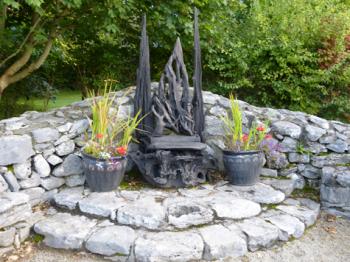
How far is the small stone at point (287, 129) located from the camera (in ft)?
12.1

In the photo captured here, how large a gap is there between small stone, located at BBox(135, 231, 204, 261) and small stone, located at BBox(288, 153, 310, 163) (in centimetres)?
159

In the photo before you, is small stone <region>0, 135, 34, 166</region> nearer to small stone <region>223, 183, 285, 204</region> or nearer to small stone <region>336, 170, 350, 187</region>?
small stone <region>223, 183, 285, 204</region>

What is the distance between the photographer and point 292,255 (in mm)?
2598

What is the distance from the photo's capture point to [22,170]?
9.77 feet

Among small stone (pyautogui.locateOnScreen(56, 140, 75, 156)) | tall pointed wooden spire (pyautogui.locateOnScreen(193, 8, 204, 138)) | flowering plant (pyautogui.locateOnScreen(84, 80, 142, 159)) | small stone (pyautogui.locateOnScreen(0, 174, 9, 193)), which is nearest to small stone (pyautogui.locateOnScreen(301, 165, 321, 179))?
tall pointed wooden spire (pyautogui.locateOnScreen(193, 8, 204, 138))

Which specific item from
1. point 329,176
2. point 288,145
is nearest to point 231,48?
point 288,145

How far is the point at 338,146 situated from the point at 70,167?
2.61 m

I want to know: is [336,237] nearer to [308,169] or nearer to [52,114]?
[308,169]

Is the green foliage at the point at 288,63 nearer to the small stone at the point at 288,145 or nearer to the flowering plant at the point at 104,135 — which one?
the small stone at the point at 288,145

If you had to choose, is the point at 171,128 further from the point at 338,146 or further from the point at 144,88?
the point at 338,146

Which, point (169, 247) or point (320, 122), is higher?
point (320, 122)

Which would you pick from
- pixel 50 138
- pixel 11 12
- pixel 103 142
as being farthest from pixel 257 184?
pixel 11 12

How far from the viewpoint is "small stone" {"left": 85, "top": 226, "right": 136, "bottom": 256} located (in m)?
2.48

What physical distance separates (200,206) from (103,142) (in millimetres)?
1013
